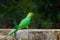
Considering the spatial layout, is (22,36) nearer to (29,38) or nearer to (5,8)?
(29,38)

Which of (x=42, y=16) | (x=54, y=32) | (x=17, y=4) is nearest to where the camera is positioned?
(x=54, y=32)

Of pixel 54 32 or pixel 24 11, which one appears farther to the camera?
pixel 24 11

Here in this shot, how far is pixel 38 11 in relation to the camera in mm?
4520

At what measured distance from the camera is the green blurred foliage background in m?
4.47

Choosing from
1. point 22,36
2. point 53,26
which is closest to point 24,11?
point 53,26

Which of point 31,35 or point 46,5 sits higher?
point 46,5

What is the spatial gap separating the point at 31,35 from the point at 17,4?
1814 millimetres

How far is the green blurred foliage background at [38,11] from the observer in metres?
4.47

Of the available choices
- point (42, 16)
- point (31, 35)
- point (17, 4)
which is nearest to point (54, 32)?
point (31, 35)

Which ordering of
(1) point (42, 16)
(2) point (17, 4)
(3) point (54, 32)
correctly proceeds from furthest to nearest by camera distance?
1. (2) point (17, 4)
2. (1) point (42, 16)
3. (3) point (54, 32)

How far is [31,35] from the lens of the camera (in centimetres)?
299

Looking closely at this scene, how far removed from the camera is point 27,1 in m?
4.46

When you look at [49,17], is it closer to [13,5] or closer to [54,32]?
[13,5]

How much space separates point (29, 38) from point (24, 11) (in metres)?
1.66
